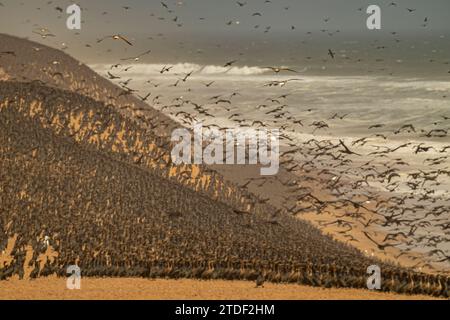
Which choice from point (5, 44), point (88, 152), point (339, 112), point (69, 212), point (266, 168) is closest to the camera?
point (69, 212)

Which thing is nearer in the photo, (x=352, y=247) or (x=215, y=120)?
(x=352, y=247)

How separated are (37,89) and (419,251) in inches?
1428

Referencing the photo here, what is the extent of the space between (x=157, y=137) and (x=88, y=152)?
1075 cm

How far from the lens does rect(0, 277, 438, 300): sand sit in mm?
24297

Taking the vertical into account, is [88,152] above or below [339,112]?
below

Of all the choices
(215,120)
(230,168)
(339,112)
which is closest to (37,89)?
(230,168)

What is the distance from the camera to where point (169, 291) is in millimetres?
25250

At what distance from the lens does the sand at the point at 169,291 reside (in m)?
24.3

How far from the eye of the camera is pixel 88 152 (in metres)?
47.0

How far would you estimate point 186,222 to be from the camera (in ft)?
124
